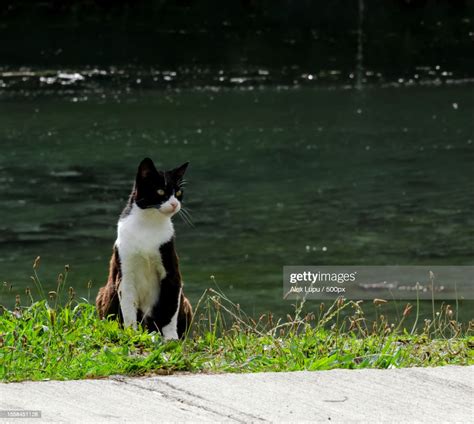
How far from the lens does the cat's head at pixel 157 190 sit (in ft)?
23.9

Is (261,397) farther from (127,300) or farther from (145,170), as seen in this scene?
(145,170)

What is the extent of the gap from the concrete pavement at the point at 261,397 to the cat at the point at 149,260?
1661 mm

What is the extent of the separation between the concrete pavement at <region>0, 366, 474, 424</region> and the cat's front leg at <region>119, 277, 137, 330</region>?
Result: 64.7 inches

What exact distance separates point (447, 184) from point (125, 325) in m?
11.6

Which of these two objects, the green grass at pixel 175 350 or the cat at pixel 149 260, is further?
the cat at pixel 149 260

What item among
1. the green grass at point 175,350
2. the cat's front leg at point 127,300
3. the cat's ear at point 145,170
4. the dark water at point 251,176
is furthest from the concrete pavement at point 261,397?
the dark water at point 251,176

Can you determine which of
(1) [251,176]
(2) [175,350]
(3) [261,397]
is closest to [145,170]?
(2) [175,350]

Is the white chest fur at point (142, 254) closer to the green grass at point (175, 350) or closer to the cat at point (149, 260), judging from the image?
the cat at point (149, 260)

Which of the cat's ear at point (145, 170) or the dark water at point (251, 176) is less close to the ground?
the cat's ear at point (145, 170)

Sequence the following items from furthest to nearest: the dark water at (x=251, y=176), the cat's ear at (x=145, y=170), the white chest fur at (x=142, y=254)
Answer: the dark water at (x=251, y=176), the cat's ear at (x=145, y=170), the white chest fur at (x=142, y=254)

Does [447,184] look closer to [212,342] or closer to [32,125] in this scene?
[32,125]

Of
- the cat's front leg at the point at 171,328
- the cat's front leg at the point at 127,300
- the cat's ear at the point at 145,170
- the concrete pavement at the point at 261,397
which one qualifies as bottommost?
the cat's front leg at the point at 171,328

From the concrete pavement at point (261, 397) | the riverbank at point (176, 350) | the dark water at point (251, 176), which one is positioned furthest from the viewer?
the dark water at point (251, 176)

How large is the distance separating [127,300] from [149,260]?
24 centimetres
